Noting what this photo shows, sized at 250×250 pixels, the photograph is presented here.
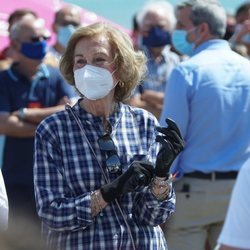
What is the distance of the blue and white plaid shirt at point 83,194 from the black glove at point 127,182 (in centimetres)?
9

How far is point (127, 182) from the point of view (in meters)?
2.93

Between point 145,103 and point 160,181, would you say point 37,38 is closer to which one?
point 145,103

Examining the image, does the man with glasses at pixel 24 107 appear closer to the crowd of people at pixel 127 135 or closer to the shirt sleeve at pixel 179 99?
the crowd of people at pixel 127 135

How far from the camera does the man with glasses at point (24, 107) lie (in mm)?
5039

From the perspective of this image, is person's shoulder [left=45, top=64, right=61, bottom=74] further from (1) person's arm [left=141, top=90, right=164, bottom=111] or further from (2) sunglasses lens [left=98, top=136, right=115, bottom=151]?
(2) sunglasses lens [left=98, top=136, right=115, bottom=151]

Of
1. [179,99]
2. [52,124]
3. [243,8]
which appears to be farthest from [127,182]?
[243,8]

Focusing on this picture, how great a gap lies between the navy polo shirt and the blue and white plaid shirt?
6.37 ft

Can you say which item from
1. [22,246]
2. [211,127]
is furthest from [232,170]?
[22,246]

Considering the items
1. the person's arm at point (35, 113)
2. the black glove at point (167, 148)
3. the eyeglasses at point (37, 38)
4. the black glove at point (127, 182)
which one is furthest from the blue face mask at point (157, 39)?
the black glove at point (127, 182)

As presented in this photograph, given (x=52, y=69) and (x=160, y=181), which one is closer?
(x=160, y=181)

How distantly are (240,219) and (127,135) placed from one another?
85cm

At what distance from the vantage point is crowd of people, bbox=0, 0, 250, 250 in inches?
118

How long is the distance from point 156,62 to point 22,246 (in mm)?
4843

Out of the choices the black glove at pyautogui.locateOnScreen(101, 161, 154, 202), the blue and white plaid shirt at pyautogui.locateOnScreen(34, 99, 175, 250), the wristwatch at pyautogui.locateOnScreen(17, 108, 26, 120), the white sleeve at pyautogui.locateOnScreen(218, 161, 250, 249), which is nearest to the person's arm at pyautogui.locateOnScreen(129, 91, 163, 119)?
the wristwatch at pyautogui.locateOnScreen(17, 108, 26, 120)
